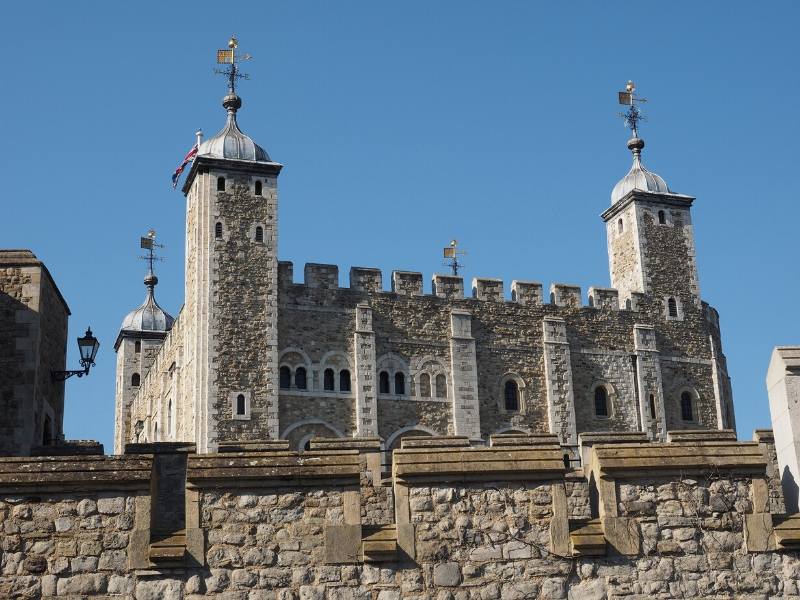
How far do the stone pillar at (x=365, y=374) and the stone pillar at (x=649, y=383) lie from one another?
929 centimetres

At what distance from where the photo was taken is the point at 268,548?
34.1ft

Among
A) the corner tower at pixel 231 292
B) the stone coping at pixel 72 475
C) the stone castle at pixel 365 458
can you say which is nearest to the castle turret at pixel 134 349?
the stone castle at pixel 365 458

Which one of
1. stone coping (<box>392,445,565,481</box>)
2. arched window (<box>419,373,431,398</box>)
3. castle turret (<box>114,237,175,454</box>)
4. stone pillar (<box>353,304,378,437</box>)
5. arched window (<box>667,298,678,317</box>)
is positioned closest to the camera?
stone coping (<box>392,445,565,481</box>)

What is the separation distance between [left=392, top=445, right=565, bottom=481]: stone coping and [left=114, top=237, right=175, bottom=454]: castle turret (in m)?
46.3

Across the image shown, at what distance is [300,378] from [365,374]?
Answer: 2.00 m

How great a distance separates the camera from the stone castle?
405 inches

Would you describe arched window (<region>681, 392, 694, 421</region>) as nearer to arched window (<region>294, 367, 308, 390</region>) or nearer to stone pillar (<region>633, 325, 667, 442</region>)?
stone pillar (<region>633, 325, 667, 442</region>)

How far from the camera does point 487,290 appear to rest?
152 feet

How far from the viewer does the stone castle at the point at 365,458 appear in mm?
10289

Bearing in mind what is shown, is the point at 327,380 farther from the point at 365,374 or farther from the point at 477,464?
the point at 477,464

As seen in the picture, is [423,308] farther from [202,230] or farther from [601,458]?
[601,458]

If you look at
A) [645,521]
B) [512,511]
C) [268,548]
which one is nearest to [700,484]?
[645,521]

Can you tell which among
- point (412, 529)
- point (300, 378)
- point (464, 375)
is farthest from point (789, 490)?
point (464, 375)

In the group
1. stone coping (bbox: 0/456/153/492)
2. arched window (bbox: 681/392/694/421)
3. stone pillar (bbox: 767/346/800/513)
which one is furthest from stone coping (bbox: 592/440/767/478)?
arched window (bbox: 681/392/694/421)
